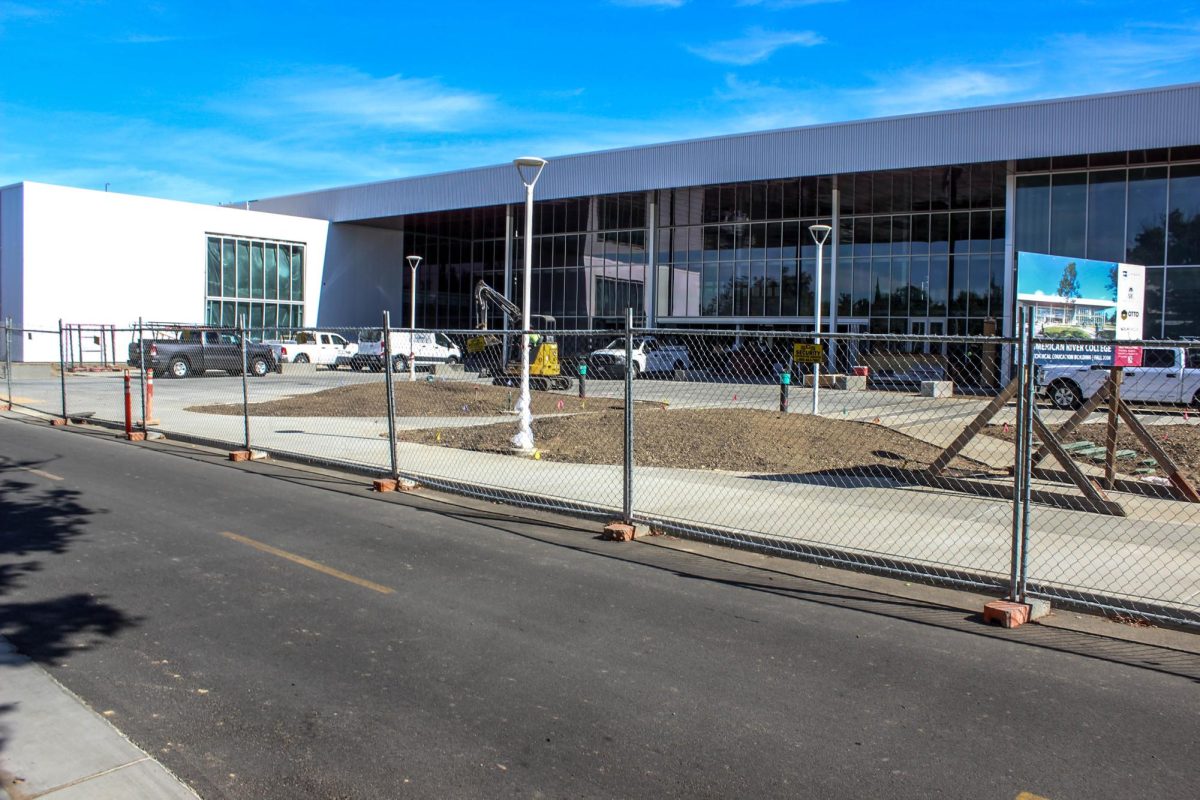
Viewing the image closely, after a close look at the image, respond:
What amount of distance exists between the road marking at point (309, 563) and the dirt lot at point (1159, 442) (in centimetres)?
906

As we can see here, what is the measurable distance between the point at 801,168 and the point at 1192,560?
30.2 m

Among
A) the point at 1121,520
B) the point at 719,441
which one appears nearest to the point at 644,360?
the point at 719,441

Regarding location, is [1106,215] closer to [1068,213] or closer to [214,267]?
[1068,213]

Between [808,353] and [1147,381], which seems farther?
[1147,381]

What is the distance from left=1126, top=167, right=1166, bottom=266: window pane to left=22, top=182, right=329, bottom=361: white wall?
41603 millimetres

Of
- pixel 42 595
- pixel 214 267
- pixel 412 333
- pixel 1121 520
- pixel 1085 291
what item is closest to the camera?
pixel 42 595

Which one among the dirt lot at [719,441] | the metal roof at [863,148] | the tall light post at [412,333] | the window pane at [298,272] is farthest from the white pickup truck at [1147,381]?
the window pane at [298,272]

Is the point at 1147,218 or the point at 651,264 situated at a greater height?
the point at 1147,218

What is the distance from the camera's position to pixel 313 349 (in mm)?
40125

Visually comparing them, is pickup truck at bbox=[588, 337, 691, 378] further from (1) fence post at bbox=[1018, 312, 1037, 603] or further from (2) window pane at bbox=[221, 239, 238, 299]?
(1) fence post at bbox=[1018, 312, 1037, 603]

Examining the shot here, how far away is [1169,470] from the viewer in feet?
30.5

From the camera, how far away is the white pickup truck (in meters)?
19.9

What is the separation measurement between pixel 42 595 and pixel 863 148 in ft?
109

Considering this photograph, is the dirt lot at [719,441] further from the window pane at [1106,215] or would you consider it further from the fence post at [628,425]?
→ the window pane at [1106,215]
